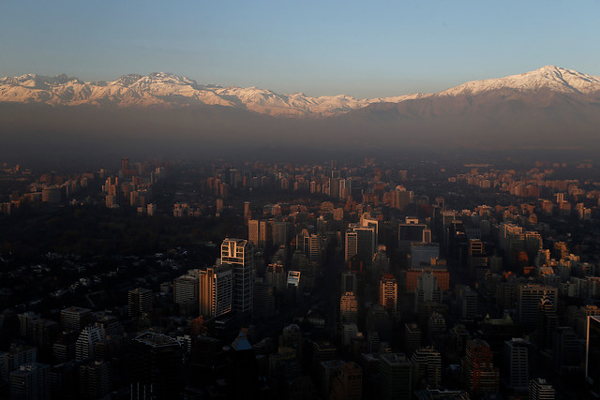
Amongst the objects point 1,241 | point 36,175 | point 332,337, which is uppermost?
point 36,175

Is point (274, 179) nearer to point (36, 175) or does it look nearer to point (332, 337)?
point (36, 175)

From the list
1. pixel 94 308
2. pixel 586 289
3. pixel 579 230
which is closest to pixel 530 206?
pixel 579 230

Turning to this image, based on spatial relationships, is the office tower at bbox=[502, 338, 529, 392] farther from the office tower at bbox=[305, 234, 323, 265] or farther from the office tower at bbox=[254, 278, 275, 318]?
the office tower at bbox=[305, 234, 323, 265]

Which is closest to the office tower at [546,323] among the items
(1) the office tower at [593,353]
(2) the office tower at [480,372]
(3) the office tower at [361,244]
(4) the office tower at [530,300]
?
(4) the office tower at [530,300]

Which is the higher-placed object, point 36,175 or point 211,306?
point 36,175

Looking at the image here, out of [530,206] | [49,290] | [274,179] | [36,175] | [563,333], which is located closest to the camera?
[563,333]

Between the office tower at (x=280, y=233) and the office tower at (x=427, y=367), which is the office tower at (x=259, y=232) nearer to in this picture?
the office tower at (x=280, y=233)

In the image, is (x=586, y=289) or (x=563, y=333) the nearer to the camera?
(x=563, y=333)

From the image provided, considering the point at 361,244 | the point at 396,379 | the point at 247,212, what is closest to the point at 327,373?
the point at 396,379
